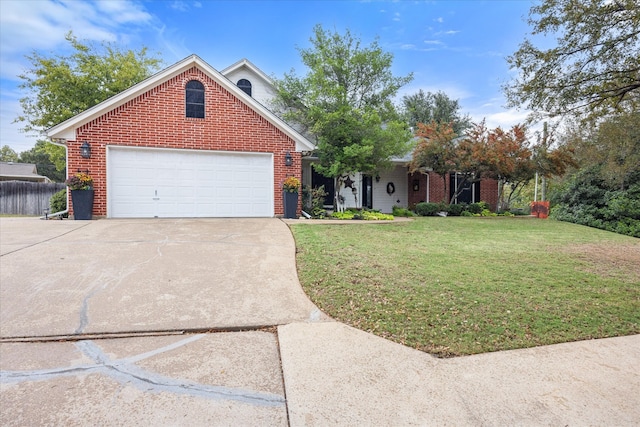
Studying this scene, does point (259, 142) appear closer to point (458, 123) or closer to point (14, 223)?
point (14, 223)

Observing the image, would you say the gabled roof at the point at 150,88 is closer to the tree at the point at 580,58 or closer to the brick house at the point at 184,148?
the brick house at the point at 184,148

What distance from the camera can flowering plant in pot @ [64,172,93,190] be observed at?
931cm

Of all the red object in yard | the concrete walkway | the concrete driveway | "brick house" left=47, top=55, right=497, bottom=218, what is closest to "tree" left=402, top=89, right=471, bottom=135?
the red object in yard

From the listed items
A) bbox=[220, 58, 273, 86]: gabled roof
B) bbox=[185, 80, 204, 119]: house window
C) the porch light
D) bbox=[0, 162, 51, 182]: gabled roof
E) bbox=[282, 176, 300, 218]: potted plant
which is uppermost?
bbox=[220, 58, 273, 86]: gabled roof

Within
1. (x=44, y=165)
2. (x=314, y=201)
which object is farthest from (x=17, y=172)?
(x=314, y=201)

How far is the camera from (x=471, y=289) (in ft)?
14.9

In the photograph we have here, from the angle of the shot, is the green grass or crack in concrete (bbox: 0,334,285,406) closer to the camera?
crack in concrete (bbox: 0,334,285,406)

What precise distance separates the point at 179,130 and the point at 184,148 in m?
0.57

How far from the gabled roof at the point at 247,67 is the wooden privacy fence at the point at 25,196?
10.2m

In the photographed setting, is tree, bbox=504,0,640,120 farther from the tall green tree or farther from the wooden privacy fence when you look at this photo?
the tall green tree

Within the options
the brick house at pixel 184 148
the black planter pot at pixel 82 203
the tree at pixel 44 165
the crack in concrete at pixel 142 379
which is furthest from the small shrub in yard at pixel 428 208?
the tree at pixel 44 165

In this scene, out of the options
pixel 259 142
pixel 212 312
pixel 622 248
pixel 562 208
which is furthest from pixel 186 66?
pixel 562 208

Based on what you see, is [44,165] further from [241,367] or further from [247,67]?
[241,367]

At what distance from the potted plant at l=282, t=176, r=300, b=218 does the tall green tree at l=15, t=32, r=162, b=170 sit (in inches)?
620
